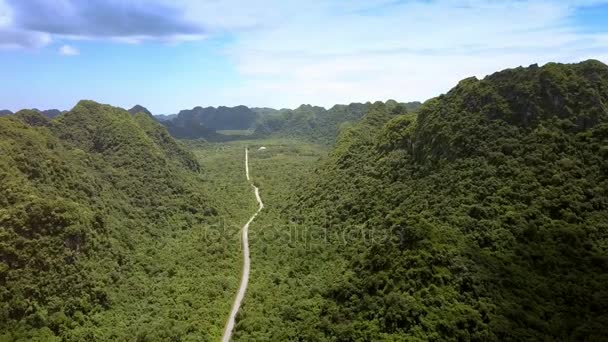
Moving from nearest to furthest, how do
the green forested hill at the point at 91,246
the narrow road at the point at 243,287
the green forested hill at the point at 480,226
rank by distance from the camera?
the green forested hill at the point at 480,226
the green forested hill at the point at 91,246
the narrow road at the point at 243,287

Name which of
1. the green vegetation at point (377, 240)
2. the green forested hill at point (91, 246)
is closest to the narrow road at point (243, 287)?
the green vegetation at point (377, 240)

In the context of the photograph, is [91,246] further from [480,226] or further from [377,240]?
[480,226]

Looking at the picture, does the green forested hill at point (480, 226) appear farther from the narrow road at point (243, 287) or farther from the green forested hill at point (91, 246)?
the green forested hill at point (91, 246)

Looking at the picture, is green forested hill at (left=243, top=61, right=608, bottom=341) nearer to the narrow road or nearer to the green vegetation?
the green vegetation

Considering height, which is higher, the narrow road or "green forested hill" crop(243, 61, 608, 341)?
"green forested hill" crop(243, 61, 608, 341)

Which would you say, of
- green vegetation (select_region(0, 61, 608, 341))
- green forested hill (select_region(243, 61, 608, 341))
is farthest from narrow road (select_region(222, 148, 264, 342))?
green forested hill (select_region(243, 61, 608, 341))

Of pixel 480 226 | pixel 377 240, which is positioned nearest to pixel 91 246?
pixel 377 240

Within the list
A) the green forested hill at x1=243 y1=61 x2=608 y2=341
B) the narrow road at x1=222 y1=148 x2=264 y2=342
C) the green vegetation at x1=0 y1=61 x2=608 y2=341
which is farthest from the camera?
the narrow road at x1=222 y1=148 x2=264 y2=342

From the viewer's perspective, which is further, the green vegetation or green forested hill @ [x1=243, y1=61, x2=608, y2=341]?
the green vegetation

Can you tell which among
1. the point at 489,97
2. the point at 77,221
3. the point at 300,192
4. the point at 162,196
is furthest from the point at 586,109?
the point at 162,196
